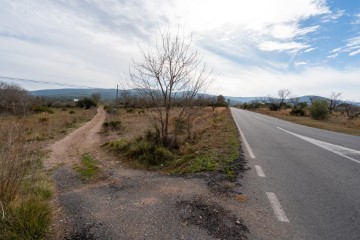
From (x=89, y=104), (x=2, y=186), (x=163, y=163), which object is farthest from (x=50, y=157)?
(x=89, y=104)

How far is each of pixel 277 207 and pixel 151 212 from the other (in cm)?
193

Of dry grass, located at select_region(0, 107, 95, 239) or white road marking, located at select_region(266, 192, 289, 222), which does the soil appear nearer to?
dry grass, located at select_region(0, 107, 95, 239)

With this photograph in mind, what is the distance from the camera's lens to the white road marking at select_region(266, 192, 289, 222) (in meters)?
3.43

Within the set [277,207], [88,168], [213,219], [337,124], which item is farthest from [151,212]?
[337,124]

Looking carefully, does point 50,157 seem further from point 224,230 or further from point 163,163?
point 224,230

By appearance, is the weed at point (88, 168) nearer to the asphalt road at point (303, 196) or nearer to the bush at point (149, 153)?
the bush at point (149, 153)

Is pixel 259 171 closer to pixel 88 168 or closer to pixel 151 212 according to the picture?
pixel 151 212

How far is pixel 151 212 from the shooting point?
3.49m

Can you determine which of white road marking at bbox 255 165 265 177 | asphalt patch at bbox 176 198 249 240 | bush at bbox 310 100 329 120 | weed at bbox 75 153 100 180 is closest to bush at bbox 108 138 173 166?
weed at bbox 75 153 100 180

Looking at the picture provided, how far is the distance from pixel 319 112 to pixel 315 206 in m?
37.2

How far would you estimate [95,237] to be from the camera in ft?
9.50

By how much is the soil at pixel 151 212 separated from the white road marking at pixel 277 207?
56cm

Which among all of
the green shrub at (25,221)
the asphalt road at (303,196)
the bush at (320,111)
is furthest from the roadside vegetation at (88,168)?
the bush at (320,111)

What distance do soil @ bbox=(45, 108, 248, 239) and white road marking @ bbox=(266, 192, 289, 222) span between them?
0.56 meters
